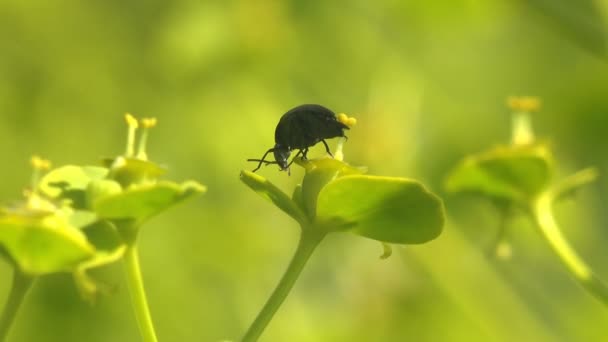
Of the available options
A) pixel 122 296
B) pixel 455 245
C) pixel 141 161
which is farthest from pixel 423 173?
pixel 141 161

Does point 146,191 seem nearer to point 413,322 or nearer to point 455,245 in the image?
point 455,245

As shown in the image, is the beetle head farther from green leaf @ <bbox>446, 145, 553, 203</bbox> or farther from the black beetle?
green leaf @ <bbox>446, 145, 553, 203</bbox>

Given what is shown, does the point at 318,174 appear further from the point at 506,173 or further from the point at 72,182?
the point at 506,173

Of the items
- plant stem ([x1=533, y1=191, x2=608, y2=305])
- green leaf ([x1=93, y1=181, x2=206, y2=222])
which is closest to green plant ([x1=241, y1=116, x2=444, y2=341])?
green leaf ([x1=93, y1=181, x2=206, y2=222])

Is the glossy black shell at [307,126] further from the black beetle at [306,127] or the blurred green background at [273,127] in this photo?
the blurred green background at [273,127]

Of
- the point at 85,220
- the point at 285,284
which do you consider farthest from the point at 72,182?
the point at 285,284
